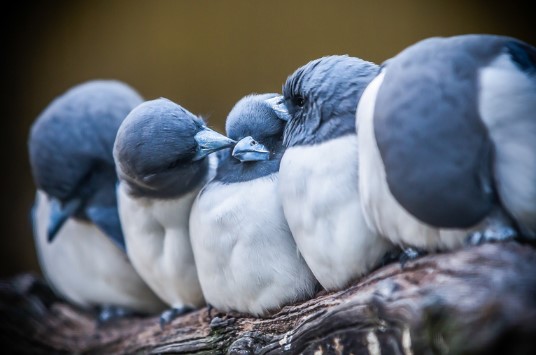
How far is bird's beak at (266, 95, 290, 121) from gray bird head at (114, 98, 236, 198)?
0.55ft

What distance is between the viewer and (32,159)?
277 cm

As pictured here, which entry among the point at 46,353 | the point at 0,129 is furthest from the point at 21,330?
the point at 0,129

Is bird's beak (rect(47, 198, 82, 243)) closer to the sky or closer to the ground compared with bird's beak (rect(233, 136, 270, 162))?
closer to the ground

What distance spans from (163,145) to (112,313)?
1.11 meters

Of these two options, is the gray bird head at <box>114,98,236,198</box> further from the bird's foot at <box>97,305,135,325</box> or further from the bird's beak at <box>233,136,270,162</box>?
the bird's foot at <box>97,305,135,325</box>

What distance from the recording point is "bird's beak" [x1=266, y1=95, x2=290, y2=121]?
2.11 metres

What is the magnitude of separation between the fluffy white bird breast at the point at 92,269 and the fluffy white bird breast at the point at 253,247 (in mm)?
790

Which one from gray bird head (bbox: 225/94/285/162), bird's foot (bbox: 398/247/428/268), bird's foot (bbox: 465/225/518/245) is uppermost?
gray bird head (bbox: 225/94/285/162)

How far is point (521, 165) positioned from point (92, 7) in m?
3.99

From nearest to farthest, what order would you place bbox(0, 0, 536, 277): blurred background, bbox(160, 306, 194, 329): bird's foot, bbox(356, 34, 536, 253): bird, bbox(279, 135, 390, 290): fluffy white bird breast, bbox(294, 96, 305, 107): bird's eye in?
bbox(356, 34, 536, 253): bird < bbox(279, 135, 390, 290): fluffy white bird breast < bbox(294, 96, 305, 107): bird's eye < bbox(160, 306, 194, 329): bird's foot < bbox(0, 0, 536, 277): blurred background

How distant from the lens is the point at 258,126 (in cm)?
212

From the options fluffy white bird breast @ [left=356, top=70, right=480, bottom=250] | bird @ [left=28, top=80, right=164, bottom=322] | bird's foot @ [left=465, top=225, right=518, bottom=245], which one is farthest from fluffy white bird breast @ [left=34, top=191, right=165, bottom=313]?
bird's foot @ [left=465, top=225, right=518, bottom=245]

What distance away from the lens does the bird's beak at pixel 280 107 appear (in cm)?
211

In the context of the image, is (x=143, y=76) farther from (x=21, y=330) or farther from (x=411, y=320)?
(x=411, y=320)
